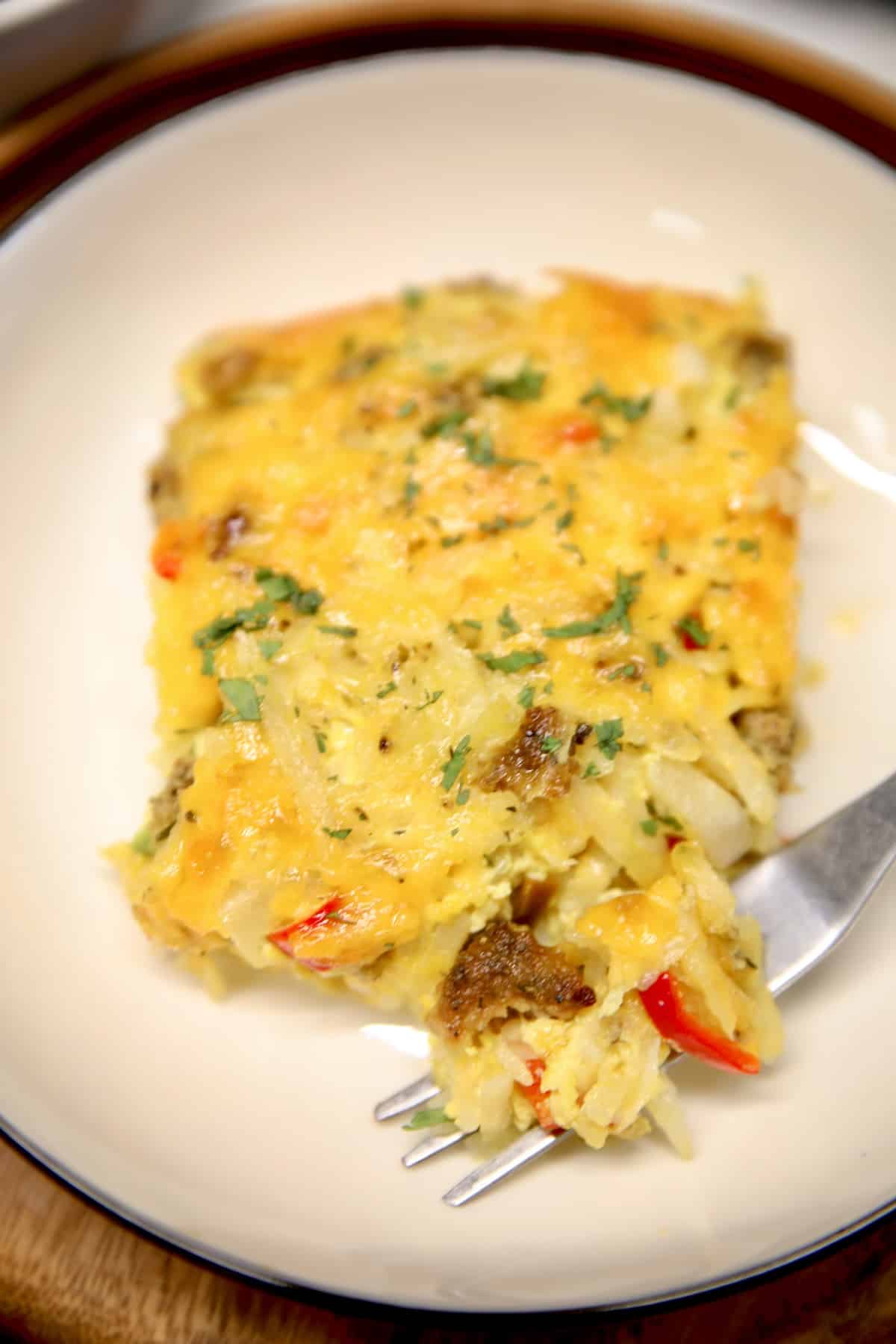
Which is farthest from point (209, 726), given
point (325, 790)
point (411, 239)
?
point (411, 239)

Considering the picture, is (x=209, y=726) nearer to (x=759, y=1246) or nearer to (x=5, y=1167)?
(x=5, y=1167)

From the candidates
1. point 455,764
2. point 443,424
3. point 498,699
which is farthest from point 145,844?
point 443,424

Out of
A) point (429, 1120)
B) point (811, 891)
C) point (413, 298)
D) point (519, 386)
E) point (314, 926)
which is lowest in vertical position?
point (811, 891)

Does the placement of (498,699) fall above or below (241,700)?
below

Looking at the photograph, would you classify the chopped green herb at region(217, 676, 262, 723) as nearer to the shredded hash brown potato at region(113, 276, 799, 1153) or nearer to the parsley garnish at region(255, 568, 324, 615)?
the shredded hash brown potato at region(113, 276, 799, 1153)

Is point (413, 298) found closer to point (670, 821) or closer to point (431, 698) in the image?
point (431, 698)

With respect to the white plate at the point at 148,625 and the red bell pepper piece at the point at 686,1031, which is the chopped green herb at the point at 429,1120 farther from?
the red bell pepper piece at the point at 686,1031

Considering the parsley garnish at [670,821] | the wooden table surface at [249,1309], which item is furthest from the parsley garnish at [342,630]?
the wooden table surface at [249,1309]

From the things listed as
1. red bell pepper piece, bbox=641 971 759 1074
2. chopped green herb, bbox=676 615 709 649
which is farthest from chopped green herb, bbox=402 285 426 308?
red bell pepper piece, bbox=641 971 759 1074
